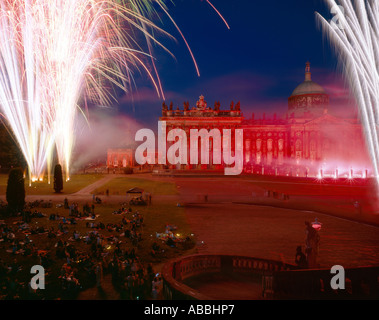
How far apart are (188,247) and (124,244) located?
11.0 ft

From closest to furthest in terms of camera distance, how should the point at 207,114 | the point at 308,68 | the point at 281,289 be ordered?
the point at 281,289, the point at 207,114, the point at 308,68

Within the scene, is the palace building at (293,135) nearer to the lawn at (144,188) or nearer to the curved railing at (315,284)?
the lawn at (144,188)

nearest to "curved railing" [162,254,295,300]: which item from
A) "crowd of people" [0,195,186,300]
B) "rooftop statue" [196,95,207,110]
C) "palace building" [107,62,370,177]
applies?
"crowd of people" [0,195,186,300]

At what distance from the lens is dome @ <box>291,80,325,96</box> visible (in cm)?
10581

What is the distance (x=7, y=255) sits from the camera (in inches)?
530

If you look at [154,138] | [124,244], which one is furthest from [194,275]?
[154,138]

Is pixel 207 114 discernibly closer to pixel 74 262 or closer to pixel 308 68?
pixel 308 68

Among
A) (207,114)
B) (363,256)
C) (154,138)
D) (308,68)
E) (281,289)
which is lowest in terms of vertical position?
(363,256)

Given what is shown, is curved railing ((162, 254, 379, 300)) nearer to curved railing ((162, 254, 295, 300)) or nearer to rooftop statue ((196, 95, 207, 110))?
curved railing ((162, 254, 295, 300))

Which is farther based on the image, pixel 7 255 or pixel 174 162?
pixel 174 162

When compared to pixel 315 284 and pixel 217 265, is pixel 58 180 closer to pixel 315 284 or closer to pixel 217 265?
pixel 217 265

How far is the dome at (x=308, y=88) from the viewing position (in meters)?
106

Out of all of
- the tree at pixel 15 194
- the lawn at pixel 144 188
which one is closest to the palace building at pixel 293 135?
the lawn at pixel 144 188
